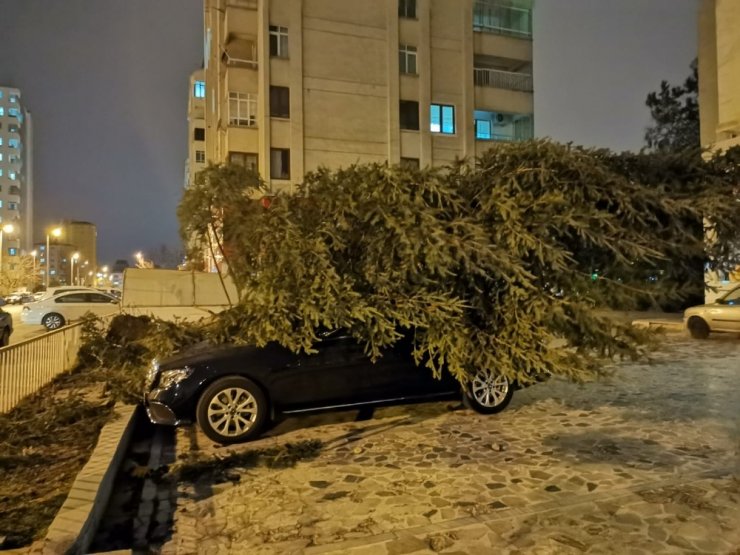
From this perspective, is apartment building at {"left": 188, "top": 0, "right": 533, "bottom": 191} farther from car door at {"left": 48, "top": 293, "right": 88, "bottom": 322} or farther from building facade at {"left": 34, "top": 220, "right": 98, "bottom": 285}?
building facade at {"left": 34, "top": 220, "right": 98, "bottom": 285}

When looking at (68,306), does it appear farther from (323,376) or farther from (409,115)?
(323,376)

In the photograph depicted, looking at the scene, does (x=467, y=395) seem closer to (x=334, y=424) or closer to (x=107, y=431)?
(x=334, y=424)

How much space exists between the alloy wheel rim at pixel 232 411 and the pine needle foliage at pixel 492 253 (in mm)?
628

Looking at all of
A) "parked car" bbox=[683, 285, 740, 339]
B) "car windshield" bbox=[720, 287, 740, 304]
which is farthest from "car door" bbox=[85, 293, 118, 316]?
"car windshield" bbox=[720, 287, 740, 304]

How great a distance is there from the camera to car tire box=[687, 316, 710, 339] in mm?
14641

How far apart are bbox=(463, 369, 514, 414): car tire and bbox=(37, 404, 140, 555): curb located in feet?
12.8

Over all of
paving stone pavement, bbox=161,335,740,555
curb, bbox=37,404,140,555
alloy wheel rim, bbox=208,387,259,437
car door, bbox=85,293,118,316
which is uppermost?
car door, bbox=85,293,118,316

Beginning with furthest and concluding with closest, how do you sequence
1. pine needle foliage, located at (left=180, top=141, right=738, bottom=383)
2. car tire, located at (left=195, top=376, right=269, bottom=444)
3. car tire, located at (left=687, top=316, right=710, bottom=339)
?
car tire, located at (left=687, top=316, right=710, bottom=339) → car tire, located at (left=195, top=376, right=269, bottom=444) → pine needle foliage, located at (left=180, top=141, right=738, bottom=383)

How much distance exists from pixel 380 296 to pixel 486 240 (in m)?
1.19

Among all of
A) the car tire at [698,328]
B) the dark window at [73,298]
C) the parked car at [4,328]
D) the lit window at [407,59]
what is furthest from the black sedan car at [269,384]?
the lit window at [407,59]

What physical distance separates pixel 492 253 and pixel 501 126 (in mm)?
28064

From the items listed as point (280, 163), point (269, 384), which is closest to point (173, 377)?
point (269, 384)

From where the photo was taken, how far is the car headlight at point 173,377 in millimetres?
5898

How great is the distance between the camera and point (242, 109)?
26.1m
